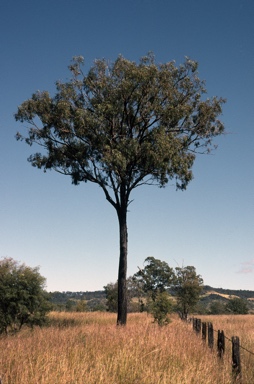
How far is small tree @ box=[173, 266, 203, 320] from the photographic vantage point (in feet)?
163

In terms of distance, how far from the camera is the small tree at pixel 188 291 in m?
49.7

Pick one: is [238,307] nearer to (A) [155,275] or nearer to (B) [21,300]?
(A) [155,275]

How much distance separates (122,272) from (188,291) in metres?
32.5

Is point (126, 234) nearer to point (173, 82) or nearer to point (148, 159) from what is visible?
Result: point (148, 159)

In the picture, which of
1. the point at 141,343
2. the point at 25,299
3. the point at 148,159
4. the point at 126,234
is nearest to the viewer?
the point at 141,343

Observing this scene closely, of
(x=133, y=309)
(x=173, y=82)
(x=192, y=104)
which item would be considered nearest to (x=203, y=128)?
(x=192, y=104)

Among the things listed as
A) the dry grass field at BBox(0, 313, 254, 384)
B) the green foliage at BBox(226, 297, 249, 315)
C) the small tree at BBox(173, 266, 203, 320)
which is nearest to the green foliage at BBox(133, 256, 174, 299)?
the small tree at BBox(173, 266, 203, 320)

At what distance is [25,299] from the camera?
80.7ft

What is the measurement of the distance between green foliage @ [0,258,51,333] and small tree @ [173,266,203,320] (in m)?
28.7

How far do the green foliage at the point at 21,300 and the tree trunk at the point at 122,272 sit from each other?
7.19 m

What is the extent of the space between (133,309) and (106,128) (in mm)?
42907

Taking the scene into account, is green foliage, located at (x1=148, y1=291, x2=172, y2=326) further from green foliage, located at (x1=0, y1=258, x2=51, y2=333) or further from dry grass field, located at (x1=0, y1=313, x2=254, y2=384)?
dry grass field, located at (x1=0, y1=313, x2=254, y2=384)

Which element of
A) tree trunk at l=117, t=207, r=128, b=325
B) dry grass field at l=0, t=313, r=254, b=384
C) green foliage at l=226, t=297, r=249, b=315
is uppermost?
tree trunk at l=117, t=207, r=128, b=325

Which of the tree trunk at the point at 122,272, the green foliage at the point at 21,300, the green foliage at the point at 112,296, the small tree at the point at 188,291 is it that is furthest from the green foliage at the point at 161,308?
the green foliage at the point at 112,296
